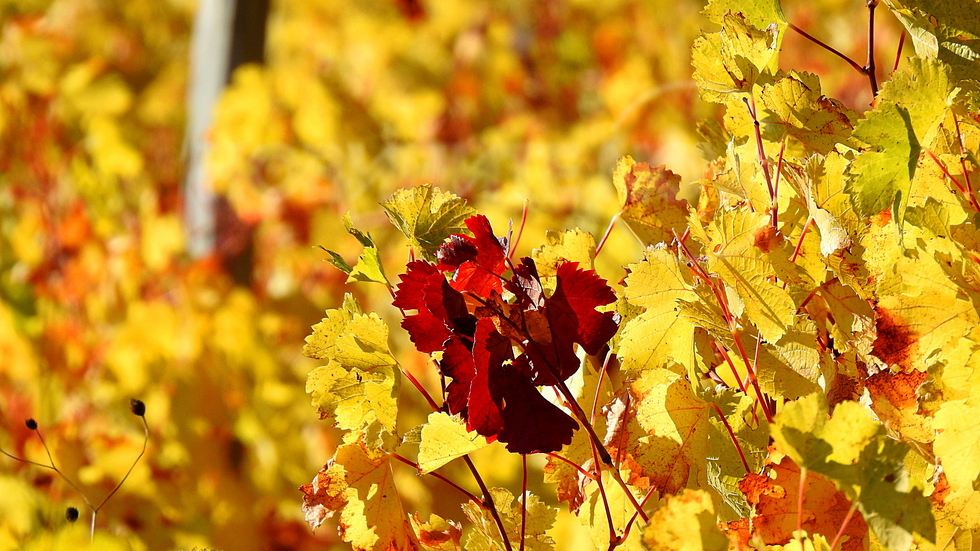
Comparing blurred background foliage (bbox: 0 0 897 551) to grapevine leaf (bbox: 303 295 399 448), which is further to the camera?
blurred background foliage (bbox: 0 0 897 551)

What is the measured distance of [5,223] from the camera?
1.95m

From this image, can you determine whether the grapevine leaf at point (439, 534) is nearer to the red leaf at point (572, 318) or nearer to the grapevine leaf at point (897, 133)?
the red leaf at point (572, 318)

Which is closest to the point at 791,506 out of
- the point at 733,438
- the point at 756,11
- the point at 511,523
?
the point at 733,438

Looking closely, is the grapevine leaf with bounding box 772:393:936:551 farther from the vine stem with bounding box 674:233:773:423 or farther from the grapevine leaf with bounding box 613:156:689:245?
the grapevine leaf with bounding box 613:156:689:245

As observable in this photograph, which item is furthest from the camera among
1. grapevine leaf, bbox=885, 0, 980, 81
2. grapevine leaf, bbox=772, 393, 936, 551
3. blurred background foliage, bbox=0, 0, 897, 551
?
blurred background foliage, bbox=0, 0, 897, 551

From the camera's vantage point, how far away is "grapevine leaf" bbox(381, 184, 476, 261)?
436 mm

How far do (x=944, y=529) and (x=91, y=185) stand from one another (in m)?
2.08

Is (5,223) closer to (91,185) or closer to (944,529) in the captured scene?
(91,185)

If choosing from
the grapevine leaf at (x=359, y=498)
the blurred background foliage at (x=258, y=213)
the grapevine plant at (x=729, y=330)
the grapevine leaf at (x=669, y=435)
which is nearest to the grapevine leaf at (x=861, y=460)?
the grapevine plant at (x=729, y=330)

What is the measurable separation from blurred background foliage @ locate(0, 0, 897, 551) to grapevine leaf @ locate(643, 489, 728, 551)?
1.22ft

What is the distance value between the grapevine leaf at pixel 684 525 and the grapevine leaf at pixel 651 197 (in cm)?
18

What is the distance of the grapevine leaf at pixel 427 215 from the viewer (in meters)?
0.44

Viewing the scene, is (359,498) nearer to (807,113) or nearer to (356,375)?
(356,375)

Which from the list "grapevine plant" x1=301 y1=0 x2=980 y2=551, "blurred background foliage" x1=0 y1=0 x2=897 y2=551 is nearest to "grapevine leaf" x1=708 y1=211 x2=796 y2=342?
"grapevine plant" x1=301 y1=0 x2=980 y2=551
